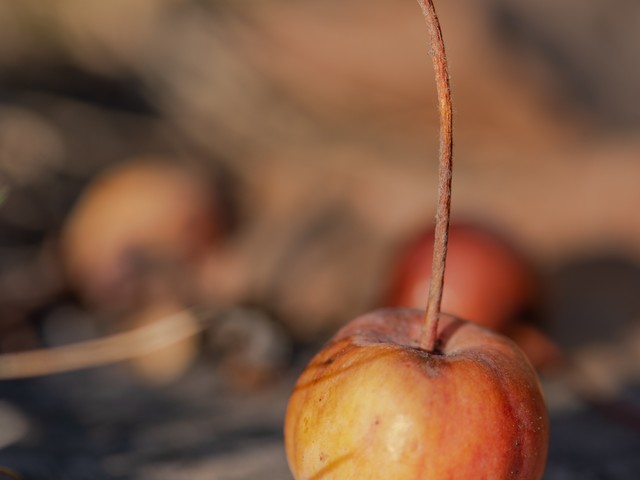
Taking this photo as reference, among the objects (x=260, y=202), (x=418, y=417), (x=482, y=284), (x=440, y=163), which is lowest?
(x=260, y=202)

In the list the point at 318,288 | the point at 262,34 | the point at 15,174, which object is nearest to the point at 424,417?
the point at 318,288

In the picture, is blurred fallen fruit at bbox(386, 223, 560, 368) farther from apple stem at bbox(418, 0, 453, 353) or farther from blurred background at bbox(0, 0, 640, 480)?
apple stem at bbox(418, 0, 453, 353)

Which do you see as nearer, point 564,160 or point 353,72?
point 564,160

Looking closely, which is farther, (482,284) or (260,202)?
(260,202)

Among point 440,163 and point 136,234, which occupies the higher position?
point 440,163

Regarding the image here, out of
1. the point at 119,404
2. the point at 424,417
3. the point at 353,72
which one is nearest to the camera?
the point at 424,417

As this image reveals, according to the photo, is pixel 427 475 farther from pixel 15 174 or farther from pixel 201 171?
pixel 15 174

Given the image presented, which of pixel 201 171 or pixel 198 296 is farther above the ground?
pixel 201 171

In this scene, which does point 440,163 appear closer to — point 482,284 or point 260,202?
point 482,284

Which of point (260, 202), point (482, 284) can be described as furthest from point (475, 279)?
point (260, 202)
